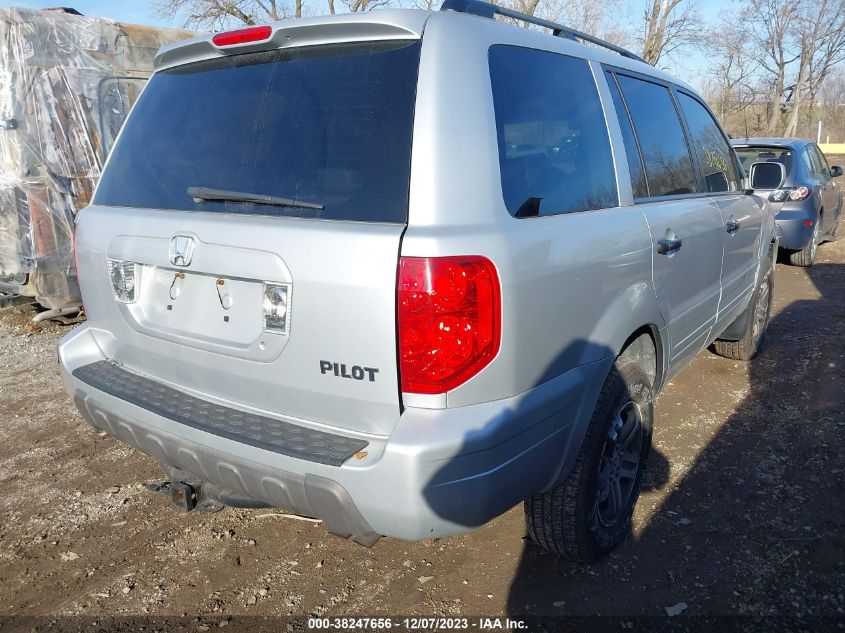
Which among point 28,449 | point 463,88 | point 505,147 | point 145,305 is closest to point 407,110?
point 463,88

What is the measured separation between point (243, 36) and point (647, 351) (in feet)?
7.02

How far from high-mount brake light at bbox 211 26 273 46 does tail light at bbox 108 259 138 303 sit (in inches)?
34.7

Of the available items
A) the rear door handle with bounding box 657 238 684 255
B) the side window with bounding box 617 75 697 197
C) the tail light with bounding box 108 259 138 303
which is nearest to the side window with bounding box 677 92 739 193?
the side window with bounding box 617 75 697 197

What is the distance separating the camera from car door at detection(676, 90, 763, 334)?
3820mm

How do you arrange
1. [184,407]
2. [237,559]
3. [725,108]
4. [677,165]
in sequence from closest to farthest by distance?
[184,407], [237,559], [677,165], [725,108]

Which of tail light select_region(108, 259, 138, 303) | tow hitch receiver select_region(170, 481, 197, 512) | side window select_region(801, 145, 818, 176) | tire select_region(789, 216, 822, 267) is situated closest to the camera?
tail light select_region(108, 259, 138, 303)

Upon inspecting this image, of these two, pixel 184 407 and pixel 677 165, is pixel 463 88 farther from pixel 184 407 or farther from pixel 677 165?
pixel 677 165

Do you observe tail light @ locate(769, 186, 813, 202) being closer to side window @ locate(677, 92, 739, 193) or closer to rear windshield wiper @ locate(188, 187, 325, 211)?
side window @ locate(677, 92, 739, 193)

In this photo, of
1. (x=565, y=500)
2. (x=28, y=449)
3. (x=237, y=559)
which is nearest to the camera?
(x=565, y=500)

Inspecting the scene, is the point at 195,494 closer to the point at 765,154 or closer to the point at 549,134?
the point at 549,134

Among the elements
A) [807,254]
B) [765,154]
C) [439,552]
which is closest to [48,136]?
[439,552]

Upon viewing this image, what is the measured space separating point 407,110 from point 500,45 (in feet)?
1.56

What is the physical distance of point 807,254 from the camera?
8.99 metres

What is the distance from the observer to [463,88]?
1983mm
